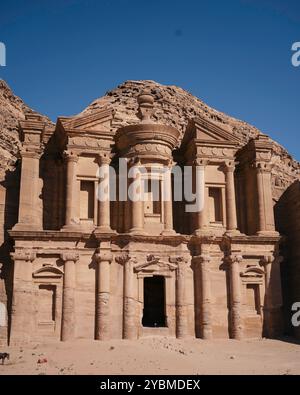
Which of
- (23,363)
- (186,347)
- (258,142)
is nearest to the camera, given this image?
(23,363)

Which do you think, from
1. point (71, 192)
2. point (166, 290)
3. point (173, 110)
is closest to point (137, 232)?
point (166, 290)

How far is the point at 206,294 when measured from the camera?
22.1 metres

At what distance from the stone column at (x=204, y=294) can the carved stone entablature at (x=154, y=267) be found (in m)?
1.14

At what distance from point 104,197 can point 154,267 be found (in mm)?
3896

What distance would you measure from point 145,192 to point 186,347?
7.36 metres

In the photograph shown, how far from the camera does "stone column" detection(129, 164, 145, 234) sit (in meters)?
22.4

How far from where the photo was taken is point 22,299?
20.5 meters

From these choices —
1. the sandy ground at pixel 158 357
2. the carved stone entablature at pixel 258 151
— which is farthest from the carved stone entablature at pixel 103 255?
the carved stone entablature at pixel 258 151

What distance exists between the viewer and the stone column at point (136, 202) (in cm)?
2244

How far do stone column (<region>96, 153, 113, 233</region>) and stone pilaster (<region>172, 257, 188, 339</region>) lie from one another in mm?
3446

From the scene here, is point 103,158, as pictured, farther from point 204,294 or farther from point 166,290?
point 204,294

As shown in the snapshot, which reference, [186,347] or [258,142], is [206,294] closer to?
[186,347]
